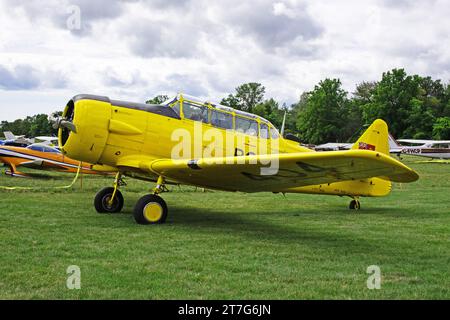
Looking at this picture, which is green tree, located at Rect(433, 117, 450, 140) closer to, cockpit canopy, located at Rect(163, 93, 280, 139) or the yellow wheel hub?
cockpit canopy, located at Rect(163, 93, 280, 139)

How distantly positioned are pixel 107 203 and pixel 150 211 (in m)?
1.99

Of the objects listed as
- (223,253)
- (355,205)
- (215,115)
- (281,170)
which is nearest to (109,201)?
(215,115)

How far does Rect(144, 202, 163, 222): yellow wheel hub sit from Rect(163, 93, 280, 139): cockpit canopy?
6.10 ft

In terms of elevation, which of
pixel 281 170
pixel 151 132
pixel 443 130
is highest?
pixel 443 130

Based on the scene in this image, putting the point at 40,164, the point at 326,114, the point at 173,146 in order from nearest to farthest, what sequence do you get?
the point at 173,146
the point at 40,164
the point at 326,114

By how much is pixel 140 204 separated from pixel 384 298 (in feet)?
16.5

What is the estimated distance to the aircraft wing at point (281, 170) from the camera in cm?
586

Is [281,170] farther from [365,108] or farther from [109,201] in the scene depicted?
[365,108]

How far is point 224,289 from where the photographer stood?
430 centimetres

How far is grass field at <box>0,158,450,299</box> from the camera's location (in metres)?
4.29

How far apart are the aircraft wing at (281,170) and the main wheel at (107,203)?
1.67 m

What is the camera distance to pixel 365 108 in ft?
267
